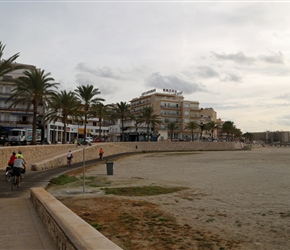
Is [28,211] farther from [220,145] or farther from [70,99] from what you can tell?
[220,145]

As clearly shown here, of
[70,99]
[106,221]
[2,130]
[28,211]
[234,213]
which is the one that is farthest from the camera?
[2,130]

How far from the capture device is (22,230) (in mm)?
6441

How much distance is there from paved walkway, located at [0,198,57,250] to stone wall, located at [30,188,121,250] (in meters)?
0.18

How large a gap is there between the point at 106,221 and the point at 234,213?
4.70 metres

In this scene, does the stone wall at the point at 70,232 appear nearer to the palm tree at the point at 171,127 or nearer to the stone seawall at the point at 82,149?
the stone seawall at the point at 82,149

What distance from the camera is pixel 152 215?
1026cm

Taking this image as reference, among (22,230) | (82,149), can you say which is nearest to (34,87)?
(82,149)

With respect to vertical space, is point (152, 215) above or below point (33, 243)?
below

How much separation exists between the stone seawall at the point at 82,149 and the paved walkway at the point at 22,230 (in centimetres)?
476

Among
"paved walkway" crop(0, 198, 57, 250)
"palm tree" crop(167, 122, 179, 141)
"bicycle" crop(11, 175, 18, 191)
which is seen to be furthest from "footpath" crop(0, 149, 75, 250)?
"palm tree" crop(167, 122, 179, 141)

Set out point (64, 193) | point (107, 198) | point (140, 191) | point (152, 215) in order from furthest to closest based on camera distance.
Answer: point (140, 191), point (64, 193), point (107, 198), point (152, 215)

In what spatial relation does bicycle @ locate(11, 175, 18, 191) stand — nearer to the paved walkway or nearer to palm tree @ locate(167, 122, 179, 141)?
the paved walkway

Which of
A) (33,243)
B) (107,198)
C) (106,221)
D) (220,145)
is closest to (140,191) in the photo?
(107,198)

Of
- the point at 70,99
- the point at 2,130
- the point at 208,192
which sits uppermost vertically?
the point at 70,99
